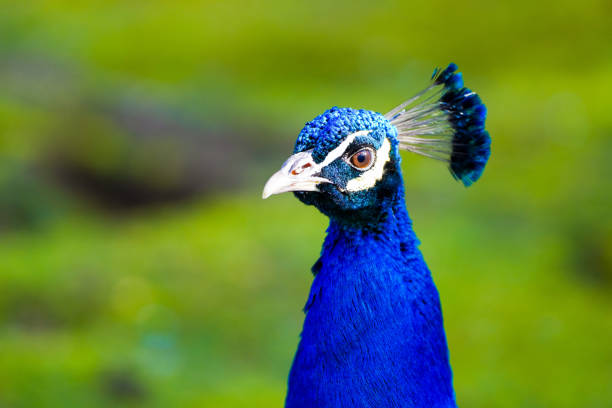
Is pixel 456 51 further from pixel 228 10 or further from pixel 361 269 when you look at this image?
pixel 361 269

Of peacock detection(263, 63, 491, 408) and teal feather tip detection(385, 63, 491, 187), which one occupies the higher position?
teal feather tip detection(385, 63, 491, 187)

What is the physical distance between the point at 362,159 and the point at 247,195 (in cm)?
338

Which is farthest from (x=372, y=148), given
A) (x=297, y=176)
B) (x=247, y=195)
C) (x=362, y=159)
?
(x=247, y=195)

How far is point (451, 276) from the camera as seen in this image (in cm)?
432

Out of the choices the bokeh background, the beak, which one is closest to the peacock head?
the beak

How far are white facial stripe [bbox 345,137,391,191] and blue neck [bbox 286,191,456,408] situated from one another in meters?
0.08

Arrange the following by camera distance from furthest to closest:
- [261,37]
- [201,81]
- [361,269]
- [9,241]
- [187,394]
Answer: [261,37] < [201,81] < [9,241] < [187,394] < [361,269]

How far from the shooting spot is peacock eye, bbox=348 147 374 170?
5.49 feet

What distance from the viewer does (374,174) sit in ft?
5.60

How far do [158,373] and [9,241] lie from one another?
61.4 inches

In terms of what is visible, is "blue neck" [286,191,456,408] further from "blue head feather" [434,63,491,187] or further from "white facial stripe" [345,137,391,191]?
"blue head feather" [434,63,491,187]

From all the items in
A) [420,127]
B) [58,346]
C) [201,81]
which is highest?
[201,81]

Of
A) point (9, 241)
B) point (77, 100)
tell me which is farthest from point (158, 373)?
point (77, 100)

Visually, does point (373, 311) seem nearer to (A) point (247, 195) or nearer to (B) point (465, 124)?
(B) point (465, 124)
